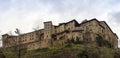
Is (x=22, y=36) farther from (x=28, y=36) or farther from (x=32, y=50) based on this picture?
(x=32, y=50)

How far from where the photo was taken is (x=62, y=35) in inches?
4685

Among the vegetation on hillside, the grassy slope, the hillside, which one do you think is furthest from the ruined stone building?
the grassy slope

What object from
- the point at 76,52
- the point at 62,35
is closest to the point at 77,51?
the point at 76,52

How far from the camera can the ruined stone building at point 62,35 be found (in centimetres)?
11544

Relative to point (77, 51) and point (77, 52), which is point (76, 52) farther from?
point (77, 51)

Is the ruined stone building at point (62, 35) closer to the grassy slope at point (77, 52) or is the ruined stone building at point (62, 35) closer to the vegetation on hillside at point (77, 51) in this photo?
the vegetation on hillside at point (77, 51)

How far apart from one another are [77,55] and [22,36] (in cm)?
3993

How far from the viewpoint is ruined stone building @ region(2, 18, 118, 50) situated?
115m

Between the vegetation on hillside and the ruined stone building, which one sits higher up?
the ruined stone building

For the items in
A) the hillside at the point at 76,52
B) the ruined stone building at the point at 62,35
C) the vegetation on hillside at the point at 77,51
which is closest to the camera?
the hillside at the point at 76,52

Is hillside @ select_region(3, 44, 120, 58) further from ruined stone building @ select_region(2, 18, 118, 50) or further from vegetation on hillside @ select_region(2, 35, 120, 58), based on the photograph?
ruined stone building @ select_region(2, 18, 118, 50)

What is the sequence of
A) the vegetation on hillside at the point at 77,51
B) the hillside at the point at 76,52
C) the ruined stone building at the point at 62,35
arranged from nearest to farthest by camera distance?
the hillside at the point at 76,52, the vegetation on hillside at the point at 77,51, the ruined stone building at the point at 62,35

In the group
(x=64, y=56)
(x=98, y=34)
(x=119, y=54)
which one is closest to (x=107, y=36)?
(x=98, y=34)

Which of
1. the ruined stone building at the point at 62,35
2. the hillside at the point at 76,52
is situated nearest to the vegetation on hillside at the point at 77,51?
the hillside at the point at 76,52
